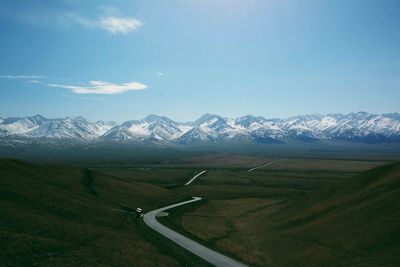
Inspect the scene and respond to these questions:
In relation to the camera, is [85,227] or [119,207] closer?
[85,227]

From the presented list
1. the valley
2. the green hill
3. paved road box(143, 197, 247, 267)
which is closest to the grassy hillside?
the valley

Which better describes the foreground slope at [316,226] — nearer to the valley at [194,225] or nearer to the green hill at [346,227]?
the green hill at [346,227]

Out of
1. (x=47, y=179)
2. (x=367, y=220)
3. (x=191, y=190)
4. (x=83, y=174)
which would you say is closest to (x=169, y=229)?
(x=367, y=220)

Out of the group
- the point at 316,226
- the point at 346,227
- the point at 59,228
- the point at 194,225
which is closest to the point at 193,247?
the point at 59,228

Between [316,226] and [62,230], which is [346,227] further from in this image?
[62,230]

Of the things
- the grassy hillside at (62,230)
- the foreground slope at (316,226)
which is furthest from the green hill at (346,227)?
the grassy hillside at (62,230)

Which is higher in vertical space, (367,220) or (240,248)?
(367,220)

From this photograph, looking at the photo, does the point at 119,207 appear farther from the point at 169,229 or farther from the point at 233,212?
the point at 233,212
